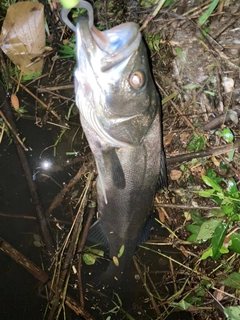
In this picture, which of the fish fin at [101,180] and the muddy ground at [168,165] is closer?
the fish fin at [101,180]

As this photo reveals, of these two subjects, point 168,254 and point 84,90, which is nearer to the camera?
point 84,90

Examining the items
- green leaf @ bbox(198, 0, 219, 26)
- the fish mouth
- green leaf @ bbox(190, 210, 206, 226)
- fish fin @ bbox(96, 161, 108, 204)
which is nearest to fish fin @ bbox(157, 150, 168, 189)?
fish fin @ bbox(96, 161, 108, 204)

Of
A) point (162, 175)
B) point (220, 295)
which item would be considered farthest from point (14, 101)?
point (220, 295)

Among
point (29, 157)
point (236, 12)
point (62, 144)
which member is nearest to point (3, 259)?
point (29, 157)

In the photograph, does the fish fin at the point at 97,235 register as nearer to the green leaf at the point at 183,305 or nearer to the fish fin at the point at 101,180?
the fish fin at the point at 101,180

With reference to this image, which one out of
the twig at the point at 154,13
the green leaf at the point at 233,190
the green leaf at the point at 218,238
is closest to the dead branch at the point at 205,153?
the green leaf at the point at 233,190

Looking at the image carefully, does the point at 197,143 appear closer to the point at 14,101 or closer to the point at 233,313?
the point at 233,313

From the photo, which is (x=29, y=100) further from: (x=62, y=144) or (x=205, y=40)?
(x=205, y=40)
